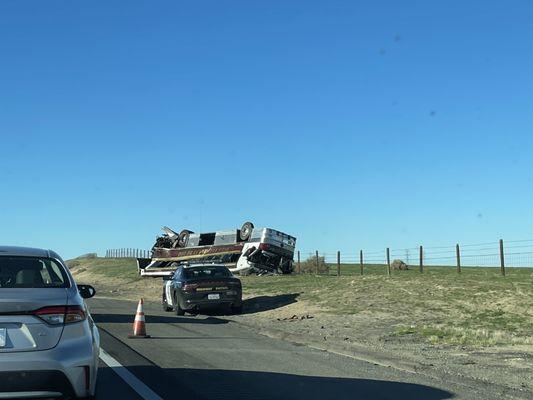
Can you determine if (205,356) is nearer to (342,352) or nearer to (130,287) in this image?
(342,352)

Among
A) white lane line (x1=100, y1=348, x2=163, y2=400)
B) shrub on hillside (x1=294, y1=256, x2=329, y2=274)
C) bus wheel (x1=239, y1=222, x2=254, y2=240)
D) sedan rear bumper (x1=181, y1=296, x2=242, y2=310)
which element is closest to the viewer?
white lane line (x1=100, y1=348, x2=163, y2=400)

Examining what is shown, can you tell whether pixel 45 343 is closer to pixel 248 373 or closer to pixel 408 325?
pixel 248 373

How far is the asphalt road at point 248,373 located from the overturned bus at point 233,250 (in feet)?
61.5

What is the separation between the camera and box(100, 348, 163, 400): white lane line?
299 inches

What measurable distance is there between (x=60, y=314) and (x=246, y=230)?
29.0 meters

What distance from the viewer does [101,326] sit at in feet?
52.3

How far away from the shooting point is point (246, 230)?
34.7 meters

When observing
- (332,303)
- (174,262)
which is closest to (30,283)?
(332,303)

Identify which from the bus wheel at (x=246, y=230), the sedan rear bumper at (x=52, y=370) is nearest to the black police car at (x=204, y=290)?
the sedan rear bumper at (x=52, y=370)

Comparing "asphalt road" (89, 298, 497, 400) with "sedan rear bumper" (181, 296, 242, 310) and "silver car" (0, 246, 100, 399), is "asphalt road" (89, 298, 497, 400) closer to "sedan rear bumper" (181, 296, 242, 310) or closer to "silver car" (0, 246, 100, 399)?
"silver car" (0, 246, 100, 399)

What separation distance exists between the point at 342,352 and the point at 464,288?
8.92 m

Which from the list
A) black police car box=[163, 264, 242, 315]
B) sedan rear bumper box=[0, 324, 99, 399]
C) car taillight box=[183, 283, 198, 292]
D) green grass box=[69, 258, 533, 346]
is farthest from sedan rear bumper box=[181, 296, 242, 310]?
sedan rear bumper box=[0, 324, 99, 399]

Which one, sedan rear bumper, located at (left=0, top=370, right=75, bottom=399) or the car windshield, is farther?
the car windshield

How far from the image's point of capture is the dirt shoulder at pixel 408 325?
9.85 m
